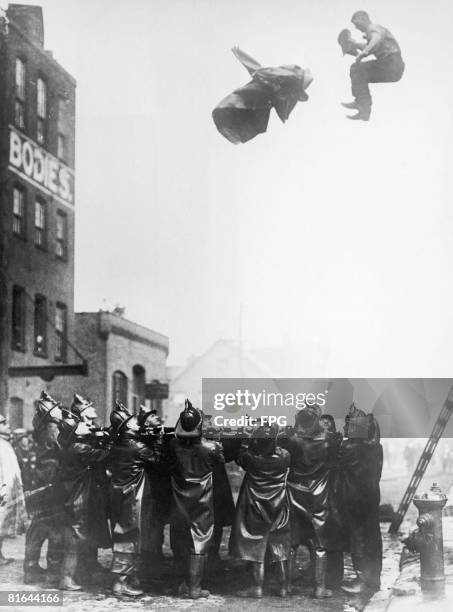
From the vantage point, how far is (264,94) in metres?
8.58

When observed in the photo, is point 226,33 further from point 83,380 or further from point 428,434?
point 428,434

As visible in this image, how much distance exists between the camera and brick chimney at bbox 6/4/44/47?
8.94m

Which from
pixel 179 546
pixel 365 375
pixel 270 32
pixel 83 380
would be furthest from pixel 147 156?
pixel 179 546

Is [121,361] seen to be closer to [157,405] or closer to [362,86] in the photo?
[157,405]

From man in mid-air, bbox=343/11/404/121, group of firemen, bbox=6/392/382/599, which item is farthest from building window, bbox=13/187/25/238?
man in mid-air, bbox=343/11/404/121

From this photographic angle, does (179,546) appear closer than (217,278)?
Yes

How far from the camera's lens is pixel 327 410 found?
26.4 ft

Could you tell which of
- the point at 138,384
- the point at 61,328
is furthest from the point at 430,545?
Result: the point at 61,328

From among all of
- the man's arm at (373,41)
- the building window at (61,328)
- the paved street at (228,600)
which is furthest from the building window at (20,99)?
the paved street at (228,600)

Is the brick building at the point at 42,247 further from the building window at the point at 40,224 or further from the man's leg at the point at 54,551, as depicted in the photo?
the man's leg at the point at 54,551

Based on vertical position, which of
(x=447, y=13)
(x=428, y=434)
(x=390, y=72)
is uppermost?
(x=447, y=13)

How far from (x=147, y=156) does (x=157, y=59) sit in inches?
37.8

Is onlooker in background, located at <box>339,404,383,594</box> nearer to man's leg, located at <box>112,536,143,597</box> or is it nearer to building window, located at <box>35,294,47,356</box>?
man's leg, located at <box>112,536,143,597</box>

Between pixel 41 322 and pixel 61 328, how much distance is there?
0.67 ft
